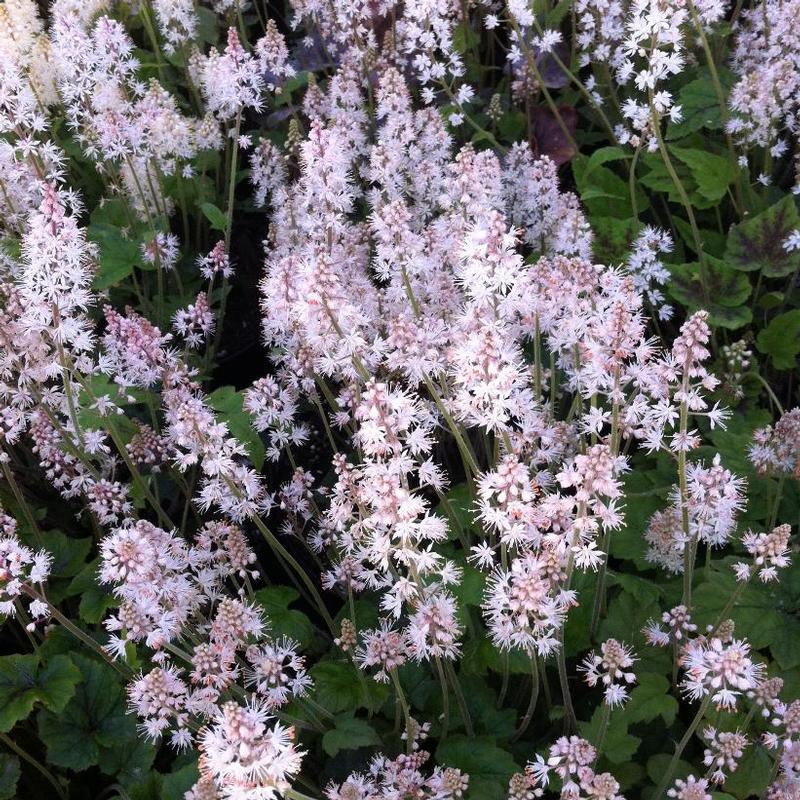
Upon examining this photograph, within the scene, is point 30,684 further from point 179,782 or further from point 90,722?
point 179,782

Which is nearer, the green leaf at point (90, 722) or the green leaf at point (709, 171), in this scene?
the green leaf at point (90, 722)

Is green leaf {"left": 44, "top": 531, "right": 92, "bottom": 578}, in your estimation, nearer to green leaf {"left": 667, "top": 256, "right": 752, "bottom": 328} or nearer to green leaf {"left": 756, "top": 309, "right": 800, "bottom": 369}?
green leaf {"left": 667, "top": 256, "right": 752, "bottom": 328}

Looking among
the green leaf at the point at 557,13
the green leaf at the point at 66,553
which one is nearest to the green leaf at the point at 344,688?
the green leaf at the point at 66,553

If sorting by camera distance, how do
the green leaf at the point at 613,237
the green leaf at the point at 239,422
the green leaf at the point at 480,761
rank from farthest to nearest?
1. the green leaf at the point at 613,237
2. the green leaf at the point at 239,422
3. the green leaf at the point at 480,761

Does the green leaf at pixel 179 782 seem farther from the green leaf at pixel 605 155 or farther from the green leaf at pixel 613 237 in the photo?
the green leaf at pixel 605 155

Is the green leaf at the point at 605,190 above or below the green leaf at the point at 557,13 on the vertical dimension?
below

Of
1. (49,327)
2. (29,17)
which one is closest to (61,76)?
(29,17)
